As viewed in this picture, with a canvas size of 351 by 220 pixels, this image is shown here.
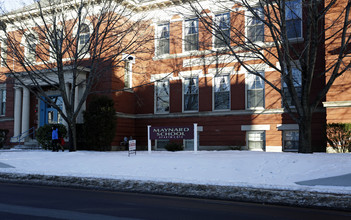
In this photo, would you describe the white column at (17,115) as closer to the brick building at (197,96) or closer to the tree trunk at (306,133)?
the brick building at (197,96)

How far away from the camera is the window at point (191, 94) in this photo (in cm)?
2323

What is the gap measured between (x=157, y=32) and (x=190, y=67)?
3.45 meters

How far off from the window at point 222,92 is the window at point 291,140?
3816mm

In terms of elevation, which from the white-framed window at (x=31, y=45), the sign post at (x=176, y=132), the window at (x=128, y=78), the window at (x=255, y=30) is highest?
the window at (x=255, y=30)

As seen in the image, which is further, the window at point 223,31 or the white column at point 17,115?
the white column at point 17,115

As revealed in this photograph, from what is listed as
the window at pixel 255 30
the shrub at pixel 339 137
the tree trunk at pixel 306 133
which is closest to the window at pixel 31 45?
the window at pixel 255 30

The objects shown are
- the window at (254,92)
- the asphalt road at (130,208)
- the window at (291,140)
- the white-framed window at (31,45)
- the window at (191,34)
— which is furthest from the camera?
the window at (191,34)

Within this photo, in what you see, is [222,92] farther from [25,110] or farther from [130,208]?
[130,208]

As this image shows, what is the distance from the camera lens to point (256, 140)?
21469 mm

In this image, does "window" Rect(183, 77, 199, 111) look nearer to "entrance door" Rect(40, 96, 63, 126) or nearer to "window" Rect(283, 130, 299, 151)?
"window" Rect(283, 130, 299, 151)

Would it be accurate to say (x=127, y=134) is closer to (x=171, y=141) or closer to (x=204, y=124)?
(x=171, y=141)

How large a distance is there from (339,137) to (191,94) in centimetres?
926

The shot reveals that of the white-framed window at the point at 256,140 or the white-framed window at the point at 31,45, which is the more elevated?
the white-framed window at the point at 31,45

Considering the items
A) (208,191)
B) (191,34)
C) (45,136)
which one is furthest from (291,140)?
(45,136)
